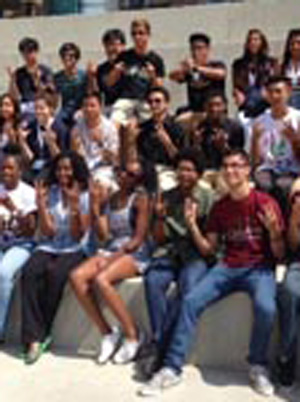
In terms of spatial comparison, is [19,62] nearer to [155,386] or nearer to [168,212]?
[168,212]

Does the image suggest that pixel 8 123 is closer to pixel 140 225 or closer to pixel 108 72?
pixel 108 72

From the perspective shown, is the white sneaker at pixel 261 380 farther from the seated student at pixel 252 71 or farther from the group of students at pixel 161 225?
the seated student at pixel 252 71

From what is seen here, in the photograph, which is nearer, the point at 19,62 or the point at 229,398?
the point at 229,398

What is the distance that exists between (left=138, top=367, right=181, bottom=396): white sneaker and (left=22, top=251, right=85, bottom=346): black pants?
94cm

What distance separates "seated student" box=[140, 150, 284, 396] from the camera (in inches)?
170

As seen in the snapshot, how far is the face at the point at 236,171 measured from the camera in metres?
4.54

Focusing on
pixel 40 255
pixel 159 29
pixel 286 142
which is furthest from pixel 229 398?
pixel 159 29

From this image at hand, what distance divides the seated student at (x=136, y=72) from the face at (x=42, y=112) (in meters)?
0.73

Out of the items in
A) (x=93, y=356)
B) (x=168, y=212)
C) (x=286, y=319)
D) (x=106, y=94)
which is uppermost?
(x=106, y=94)

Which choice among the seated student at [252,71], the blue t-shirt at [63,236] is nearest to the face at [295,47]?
the seated student at [252,71]

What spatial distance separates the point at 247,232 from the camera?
15.0 feet

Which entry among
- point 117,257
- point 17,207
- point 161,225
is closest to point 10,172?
point 17,207

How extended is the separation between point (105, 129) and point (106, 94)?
1.18m

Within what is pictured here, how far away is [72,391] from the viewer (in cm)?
438
